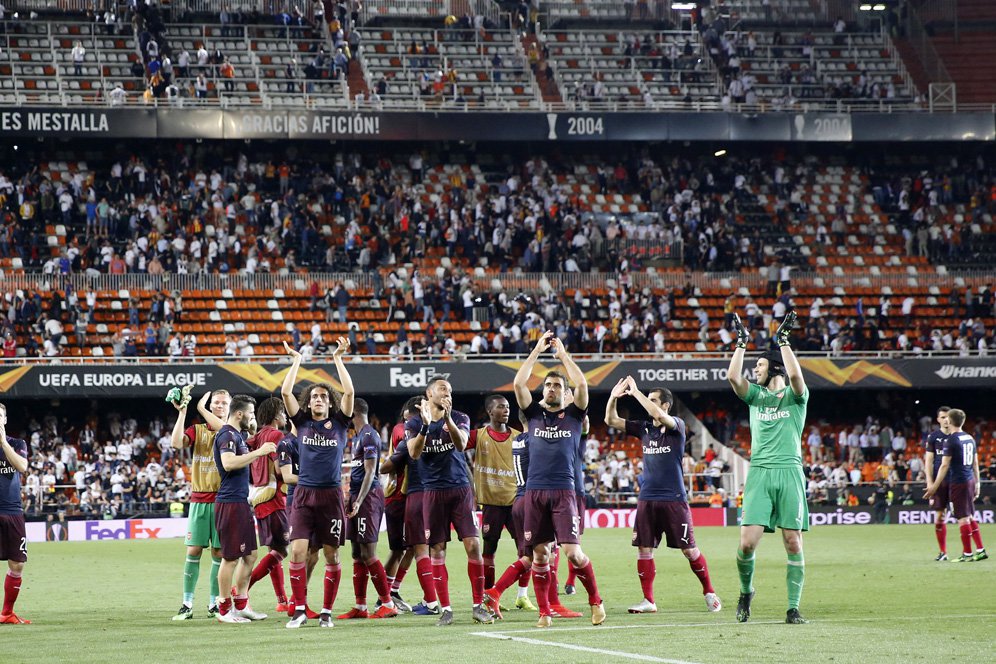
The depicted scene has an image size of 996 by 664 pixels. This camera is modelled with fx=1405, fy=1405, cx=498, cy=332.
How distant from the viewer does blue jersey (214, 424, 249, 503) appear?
13.5 m

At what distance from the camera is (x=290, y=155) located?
1810 inches

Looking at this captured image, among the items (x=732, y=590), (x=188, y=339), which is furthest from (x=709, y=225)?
(x=732, y=590)

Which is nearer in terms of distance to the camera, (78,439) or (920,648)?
(920,648)

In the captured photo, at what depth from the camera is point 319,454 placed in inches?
512

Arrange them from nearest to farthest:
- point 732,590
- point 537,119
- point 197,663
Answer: point 197,663, point 732,590, point 537,119

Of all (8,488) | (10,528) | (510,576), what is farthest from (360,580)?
(8,488)

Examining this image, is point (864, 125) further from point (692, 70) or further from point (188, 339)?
point (188, 339)

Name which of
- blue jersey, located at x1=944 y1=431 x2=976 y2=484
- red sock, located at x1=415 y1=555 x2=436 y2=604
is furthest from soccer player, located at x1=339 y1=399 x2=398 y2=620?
blue jersey, located at x1=944 y1=431 x2=976 y2=484

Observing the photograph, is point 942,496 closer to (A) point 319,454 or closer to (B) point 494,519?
(B) point 494,519

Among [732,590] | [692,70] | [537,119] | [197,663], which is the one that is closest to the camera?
[197,663]

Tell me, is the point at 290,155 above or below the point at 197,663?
above

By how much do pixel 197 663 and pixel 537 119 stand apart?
3585 cm

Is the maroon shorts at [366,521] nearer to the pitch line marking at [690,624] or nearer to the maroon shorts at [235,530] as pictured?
the maroon shorts at [235,530]

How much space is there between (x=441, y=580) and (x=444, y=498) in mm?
775
